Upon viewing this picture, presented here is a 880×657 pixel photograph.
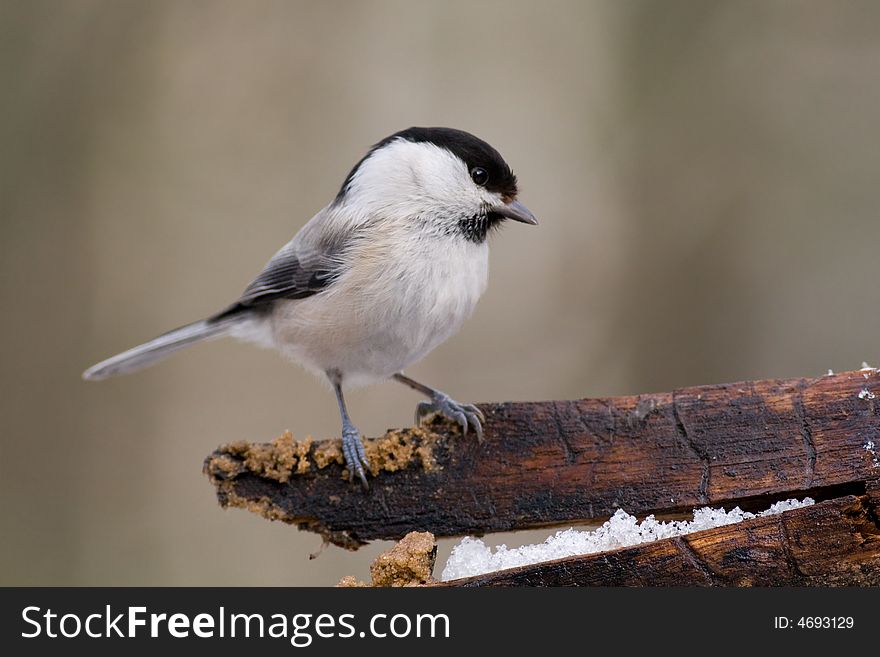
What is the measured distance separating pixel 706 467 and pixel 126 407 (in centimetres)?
Result: 261

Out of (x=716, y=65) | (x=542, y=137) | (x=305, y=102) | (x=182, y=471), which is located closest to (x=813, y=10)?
(x=716, y=65)

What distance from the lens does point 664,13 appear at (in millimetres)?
3326

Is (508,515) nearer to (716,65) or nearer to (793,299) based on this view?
(793,299)

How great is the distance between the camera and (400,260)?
195cm

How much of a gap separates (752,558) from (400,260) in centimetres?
103

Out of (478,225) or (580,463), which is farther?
(478,225)

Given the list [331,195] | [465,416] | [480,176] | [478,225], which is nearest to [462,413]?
[465,416]

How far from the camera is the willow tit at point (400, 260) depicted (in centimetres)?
195

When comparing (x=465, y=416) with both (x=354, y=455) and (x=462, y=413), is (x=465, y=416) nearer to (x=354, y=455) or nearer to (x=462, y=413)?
(x=462, y=413)

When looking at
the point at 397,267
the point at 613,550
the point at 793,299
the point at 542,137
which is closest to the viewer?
the point at 613,550

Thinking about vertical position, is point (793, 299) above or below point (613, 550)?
above

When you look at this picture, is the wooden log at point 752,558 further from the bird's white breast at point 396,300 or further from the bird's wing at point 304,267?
the bird's wing at point 304,267

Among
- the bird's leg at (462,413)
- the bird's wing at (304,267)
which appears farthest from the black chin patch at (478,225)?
the bird's leg at (462,413)

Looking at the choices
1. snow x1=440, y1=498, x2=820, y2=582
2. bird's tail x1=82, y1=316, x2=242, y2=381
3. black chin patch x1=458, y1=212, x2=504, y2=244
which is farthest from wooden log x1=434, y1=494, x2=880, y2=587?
bird's tail x1=82, y1=316, x2=242, y2=381
